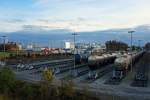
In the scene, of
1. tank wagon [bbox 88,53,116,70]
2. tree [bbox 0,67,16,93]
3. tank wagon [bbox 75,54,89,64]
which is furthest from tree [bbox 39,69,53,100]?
tank wagon [bbox 75,54,89,64]

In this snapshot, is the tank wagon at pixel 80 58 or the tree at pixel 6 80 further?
the tank wagon at pixel 80 58

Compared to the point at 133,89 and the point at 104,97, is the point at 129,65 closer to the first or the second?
the point at 133,89

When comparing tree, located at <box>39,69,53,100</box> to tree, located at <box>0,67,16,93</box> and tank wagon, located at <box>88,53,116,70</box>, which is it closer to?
tree, located at <box>0,67,16,93</box>

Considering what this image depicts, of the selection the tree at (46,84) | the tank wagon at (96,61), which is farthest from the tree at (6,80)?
the tank wagon at (96,61)

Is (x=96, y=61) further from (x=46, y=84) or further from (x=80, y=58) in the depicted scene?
(x=46, y=84)

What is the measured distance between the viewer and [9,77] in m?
45.1

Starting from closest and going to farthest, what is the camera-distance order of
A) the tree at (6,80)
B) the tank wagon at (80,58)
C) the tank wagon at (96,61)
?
the tree at (6,80) < the tank wagon at (96,61) < the tank wagon at (80,58)

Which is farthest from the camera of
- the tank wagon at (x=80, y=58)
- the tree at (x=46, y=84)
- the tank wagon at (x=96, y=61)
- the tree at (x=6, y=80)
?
the tank wagon at (x=80, y=58)

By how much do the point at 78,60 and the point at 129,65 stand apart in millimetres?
22370

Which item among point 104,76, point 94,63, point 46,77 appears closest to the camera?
point 46,77

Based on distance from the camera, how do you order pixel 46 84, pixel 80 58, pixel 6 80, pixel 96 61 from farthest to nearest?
pixel 80 58, pixel 96 61, pixel 6 80, pixel 46 84

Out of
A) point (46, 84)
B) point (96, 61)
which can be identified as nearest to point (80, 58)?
point (96, 61)

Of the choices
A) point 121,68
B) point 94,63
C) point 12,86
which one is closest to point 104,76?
point 121,68

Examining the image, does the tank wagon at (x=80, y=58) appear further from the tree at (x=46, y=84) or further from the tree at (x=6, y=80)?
the tree at (x=46, y=84)
